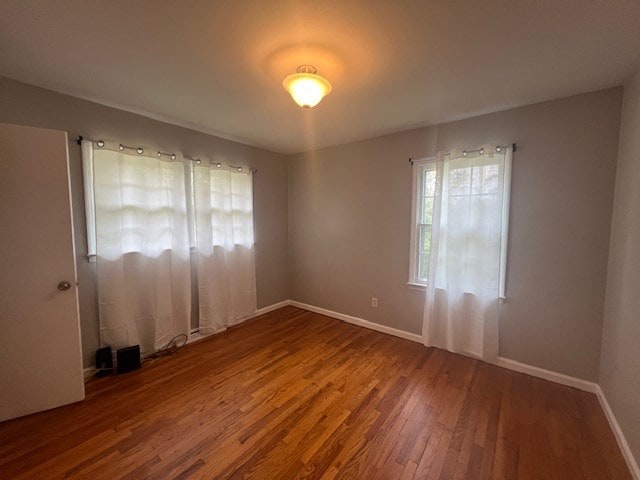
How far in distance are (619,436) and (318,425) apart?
195cm

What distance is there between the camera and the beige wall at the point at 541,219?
205cm

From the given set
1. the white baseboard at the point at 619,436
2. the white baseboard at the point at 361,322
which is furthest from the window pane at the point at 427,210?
the white baseboard at the point at 619,436

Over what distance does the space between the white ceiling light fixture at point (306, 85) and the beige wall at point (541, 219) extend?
5.26ft

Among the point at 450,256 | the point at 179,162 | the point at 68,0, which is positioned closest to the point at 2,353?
the point at 179,162

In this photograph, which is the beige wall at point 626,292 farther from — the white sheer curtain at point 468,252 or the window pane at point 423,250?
the window pane at point 423,250

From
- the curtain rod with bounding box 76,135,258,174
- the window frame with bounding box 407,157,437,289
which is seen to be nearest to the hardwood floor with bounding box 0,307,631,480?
the window frame with bounding box 407,157,437,289

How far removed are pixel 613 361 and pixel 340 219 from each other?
2804 millimetres

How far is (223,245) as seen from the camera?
3.24 metres

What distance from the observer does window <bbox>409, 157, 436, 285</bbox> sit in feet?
9.54

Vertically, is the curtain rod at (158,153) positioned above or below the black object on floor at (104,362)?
above

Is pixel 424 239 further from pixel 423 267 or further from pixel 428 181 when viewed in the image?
pixel 428 181

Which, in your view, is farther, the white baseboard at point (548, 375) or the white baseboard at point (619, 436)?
the white baseboard at point (548, 375)

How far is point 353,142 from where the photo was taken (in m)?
3.41

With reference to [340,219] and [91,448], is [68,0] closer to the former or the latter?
[91,448]
